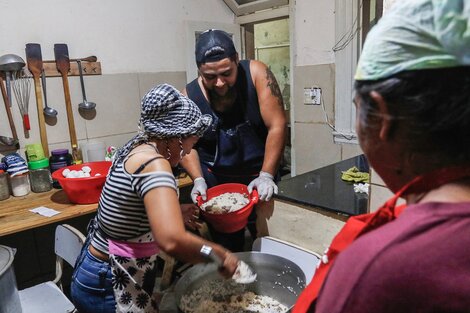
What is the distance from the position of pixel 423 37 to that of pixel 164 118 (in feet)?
2.67

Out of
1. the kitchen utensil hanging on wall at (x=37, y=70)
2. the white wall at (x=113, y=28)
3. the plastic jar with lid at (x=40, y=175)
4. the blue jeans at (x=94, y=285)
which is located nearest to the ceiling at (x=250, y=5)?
the white wall at (x=113, y=28)

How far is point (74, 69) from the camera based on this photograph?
7.54 ft

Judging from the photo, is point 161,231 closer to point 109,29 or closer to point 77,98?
point 77,98

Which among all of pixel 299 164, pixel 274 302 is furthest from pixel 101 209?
pixel 299 164

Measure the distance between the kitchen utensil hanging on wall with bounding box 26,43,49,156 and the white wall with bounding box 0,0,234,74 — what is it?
0.07m

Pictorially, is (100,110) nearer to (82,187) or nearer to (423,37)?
(82,187)

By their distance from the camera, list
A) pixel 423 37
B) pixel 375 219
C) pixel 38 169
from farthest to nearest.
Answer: pixel 38 169 < pixel 375 219 < pixel 423 37

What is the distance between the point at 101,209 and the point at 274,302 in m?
0.67

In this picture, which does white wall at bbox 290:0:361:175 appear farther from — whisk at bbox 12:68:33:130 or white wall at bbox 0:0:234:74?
whisk at bbox 12:68:33:130

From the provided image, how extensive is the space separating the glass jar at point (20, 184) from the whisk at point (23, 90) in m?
0.33

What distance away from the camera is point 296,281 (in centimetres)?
122

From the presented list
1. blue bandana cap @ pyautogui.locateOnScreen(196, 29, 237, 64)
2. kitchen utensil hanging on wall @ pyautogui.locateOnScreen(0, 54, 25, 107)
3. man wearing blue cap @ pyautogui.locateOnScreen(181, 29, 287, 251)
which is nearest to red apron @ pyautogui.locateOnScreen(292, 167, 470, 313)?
man wearing blue cap @ pyautogui.locateOnScreen(181, 29, 287, 251)

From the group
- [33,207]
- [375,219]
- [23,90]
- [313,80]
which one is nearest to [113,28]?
[23,90]

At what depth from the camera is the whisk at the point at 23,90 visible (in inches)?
81.9
